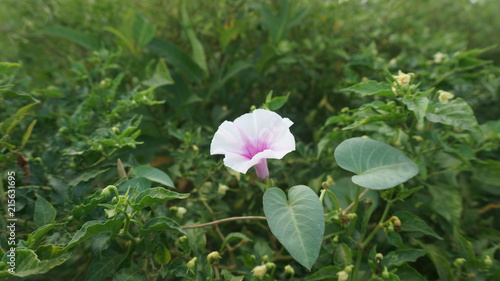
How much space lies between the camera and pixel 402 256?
73 centimetres

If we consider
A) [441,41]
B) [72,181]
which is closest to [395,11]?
[441,41]

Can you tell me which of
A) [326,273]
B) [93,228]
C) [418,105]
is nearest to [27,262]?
[93,228]

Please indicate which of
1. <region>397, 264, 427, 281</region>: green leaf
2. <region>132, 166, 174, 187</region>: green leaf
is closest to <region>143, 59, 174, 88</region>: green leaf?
<region>132, 166, 174, 187</region>: green leaf

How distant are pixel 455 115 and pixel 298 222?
41cm

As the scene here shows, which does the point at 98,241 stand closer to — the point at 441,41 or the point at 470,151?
the point at 470,151

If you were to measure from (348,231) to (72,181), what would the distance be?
0.60 meters

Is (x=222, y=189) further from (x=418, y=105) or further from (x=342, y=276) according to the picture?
(x=418, y=105)

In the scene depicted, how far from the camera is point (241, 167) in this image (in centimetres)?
Answer: 63

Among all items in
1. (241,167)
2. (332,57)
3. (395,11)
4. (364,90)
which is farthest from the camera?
(395,11)

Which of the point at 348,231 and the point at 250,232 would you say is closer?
the point at 348,231

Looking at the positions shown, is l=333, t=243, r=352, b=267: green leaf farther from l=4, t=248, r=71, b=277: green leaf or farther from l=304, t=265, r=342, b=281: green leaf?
l=4, t=248, r=71, b=277: green leaf

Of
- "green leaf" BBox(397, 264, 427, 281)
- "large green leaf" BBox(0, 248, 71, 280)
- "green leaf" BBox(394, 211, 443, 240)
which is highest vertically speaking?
"large green leaf" BBox(0, 248, 71, 280)

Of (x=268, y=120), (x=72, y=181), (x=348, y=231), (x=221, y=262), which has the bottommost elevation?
(x=221, y=262)

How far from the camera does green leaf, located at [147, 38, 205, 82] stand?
1.23 meters
